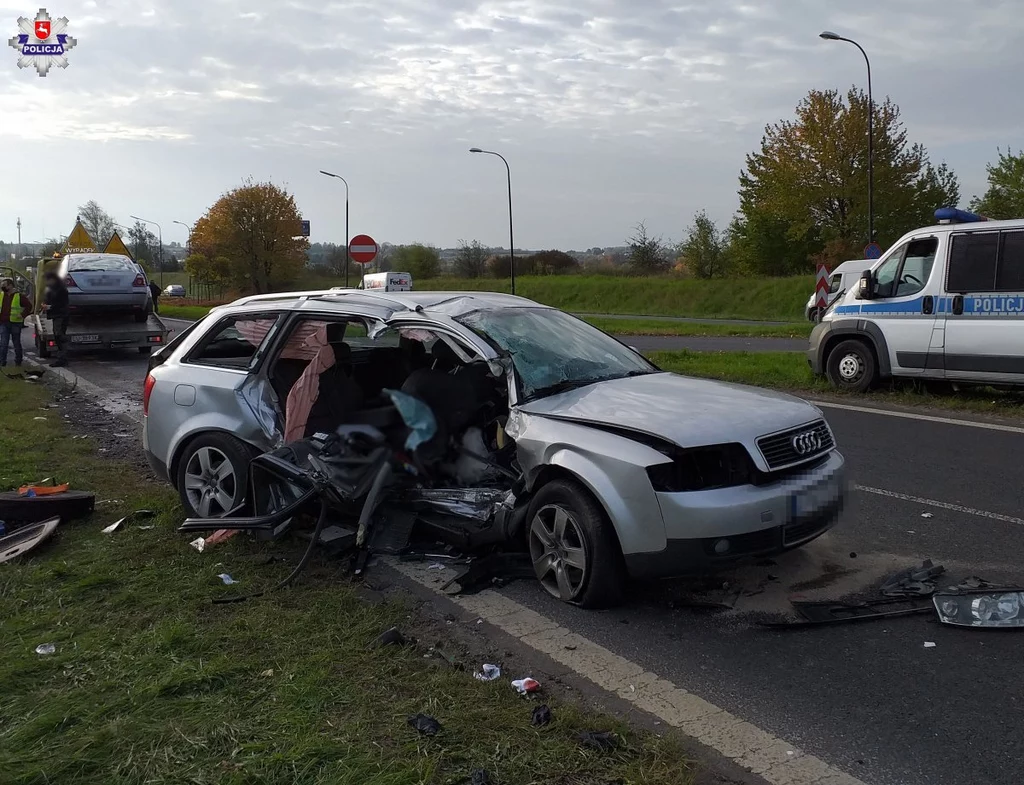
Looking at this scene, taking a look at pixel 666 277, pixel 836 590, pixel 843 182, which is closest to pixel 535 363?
pixel 836 590

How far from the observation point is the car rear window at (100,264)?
1844 cm

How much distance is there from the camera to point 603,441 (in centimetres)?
422

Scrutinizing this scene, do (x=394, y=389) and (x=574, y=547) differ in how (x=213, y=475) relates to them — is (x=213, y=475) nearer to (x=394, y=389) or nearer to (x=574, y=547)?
(x=394, y=389)

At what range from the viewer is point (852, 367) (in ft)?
38.4

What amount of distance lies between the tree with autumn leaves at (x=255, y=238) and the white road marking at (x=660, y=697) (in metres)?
44.8

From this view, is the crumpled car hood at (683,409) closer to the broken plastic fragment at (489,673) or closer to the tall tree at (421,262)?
the broken plastic fragment at (489,673)

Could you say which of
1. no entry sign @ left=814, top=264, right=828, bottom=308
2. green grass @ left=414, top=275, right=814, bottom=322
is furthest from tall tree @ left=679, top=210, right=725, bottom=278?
no entry sign @ left=814, top=264, right=828, bottom=308

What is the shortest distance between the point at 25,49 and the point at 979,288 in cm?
2083

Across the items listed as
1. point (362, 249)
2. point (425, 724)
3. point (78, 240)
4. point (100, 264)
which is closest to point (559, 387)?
point (425, 724)

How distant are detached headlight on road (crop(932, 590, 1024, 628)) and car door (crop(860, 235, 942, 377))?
7129 millimetres

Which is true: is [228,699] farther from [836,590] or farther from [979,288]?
[979,288]

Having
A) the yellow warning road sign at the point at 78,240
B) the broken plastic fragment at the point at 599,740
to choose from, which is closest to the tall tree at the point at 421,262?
the yellow warning road sign at the point at 78,240

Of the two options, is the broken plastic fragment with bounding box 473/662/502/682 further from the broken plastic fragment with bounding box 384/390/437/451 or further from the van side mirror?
the van side mirror

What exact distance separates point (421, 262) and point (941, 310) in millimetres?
61711
